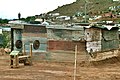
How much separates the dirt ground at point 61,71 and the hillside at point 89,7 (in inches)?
2907

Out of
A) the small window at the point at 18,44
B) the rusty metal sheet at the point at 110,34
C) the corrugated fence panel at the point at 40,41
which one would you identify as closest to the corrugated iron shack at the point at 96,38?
the rusty metal sheet at the point at 110,34

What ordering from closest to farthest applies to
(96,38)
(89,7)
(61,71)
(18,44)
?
(61,71), (96,38), (18,44), (89,7)

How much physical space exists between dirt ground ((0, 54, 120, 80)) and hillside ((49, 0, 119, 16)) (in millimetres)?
73849

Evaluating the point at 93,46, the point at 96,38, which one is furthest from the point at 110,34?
the point at 93,46

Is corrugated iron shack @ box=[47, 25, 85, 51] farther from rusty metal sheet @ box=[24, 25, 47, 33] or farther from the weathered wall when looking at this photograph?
the weathered wall

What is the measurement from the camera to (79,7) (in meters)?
118

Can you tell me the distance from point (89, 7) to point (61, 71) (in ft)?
288

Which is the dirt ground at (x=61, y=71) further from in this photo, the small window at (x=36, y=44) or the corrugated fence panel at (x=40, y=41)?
the small window at (x=36, y=44)

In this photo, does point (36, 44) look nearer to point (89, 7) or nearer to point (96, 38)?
point (96, 38)

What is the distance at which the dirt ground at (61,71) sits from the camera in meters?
18.1

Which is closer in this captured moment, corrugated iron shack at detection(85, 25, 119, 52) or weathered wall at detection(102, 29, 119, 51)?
corrugated iron shack at detection(85, 25, 119, 52)

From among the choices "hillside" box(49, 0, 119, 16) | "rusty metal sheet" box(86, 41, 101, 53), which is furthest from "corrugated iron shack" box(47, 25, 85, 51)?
"hillside" box(49, 0, 119, 16)

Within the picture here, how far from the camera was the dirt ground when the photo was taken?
59.5 ft

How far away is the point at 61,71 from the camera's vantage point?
20312 mm
